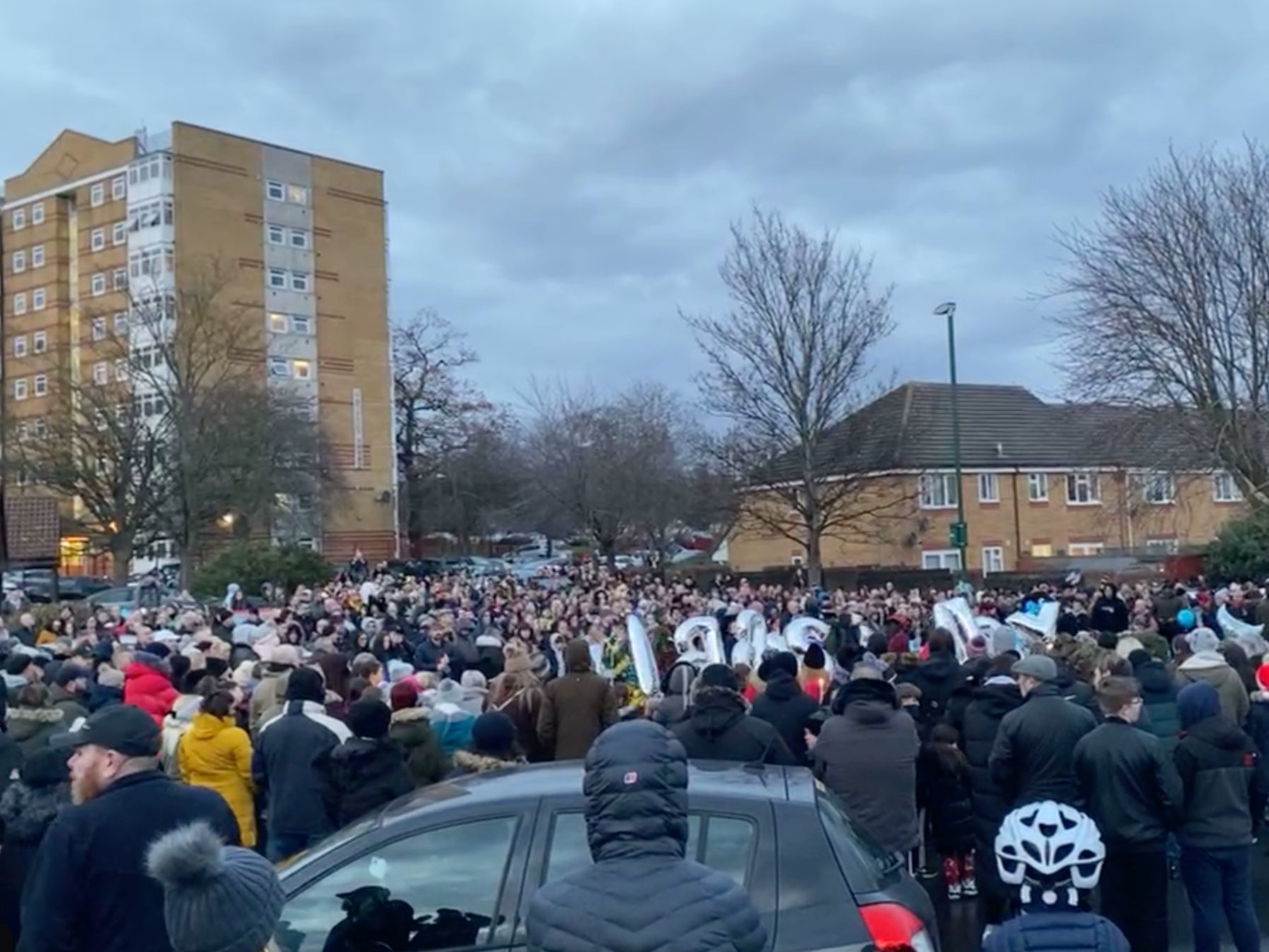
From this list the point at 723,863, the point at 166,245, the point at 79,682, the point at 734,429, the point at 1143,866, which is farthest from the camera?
the point at 166,245

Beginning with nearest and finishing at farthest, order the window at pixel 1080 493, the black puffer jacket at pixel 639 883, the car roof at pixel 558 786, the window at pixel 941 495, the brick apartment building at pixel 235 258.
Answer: the black puffer jacket at pixel 639 883 → the car roof at pixel 558 786 → the window at pixel 941 495 → the window at pixel 1080 493 → the brick apartment building at pixel 235 258

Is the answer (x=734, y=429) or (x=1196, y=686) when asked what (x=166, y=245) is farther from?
(x=1196, y=686)

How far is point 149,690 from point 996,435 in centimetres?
4554

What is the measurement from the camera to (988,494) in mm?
50219

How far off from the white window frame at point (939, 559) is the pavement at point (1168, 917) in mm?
38206

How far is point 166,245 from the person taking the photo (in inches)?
2662

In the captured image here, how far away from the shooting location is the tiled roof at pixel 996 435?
106ft

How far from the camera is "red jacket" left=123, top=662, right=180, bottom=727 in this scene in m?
9.72

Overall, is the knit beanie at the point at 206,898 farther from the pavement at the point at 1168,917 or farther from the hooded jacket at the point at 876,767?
the pavement at the point at 1168,917

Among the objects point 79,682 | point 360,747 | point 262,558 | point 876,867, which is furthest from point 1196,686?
point 262,558

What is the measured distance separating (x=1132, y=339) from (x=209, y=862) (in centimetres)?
3210

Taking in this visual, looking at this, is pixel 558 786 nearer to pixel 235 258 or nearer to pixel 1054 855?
pixel 1054 855

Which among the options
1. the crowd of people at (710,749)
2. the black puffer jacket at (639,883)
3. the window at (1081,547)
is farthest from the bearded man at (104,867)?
the window at (1081,547)

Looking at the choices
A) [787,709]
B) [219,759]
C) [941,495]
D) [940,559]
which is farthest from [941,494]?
[219,759]
